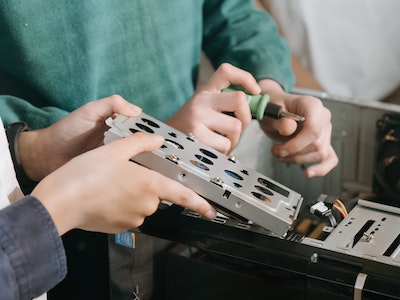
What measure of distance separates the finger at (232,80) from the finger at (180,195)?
0.25 metres

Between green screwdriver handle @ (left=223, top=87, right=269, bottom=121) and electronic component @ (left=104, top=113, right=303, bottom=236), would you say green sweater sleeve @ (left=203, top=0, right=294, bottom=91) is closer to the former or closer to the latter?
green screwdriver handle @ (left=223, top=87, right=269, bottom=121)

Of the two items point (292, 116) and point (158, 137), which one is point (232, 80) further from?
point (158, 137)

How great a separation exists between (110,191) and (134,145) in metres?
0.05

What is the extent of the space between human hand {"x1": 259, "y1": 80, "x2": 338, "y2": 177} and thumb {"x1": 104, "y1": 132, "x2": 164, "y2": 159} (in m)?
0.26

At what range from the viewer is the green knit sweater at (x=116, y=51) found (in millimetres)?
795

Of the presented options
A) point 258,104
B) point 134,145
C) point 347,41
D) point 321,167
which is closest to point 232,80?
point 258,104

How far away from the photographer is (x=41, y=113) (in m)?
0.80

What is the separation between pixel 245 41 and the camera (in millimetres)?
1006

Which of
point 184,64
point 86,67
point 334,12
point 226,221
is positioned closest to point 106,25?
point 86,67

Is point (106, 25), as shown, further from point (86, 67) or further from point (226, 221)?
point (226, 221)

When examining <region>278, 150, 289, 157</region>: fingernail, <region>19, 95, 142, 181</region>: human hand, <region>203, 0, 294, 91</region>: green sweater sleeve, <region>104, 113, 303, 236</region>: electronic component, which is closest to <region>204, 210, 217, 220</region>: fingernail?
<region>104, 113, 303, 236</region>: electronic component

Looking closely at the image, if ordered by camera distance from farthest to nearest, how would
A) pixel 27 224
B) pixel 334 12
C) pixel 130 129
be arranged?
pixel 334 12, pixel 130 129, pixel 27 224

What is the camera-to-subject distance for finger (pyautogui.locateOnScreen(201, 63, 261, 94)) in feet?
2.61

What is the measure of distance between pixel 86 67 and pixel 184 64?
20cm
